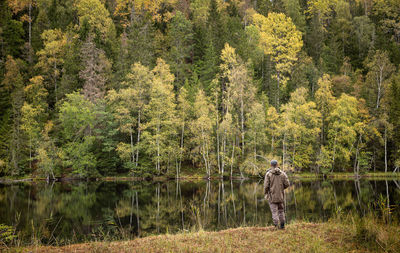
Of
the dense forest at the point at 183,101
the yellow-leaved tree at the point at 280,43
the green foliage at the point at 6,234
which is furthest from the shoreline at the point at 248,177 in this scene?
the green foliage at the point at 6,234

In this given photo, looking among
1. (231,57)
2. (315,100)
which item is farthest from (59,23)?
(315,100)

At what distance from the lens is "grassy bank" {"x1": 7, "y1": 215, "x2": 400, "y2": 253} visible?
6.89 m

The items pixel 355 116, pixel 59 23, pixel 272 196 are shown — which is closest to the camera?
pixel 272 196

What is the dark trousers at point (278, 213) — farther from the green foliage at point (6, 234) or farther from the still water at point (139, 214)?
the green foliage at point (6, 234)

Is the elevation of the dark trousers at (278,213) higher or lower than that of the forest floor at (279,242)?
higher

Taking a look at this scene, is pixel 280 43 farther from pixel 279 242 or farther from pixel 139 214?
pixel 279 242

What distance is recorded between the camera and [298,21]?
63.7 meters

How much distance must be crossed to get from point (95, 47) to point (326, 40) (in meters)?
47.9

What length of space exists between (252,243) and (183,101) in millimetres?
35677

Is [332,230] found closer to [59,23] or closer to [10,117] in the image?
[10,117]

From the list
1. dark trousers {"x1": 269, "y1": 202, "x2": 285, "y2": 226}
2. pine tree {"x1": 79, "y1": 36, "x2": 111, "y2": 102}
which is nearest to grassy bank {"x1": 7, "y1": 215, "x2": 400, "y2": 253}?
dark trousers {"x1": 269, "y1": 202, "x2": 285, "y2": 226}

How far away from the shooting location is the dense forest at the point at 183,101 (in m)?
40.9

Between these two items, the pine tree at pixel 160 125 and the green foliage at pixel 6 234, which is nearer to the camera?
the green foliage at pixel 6 234

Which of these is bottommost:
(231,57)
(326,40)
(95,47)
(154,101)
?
(154,101)
